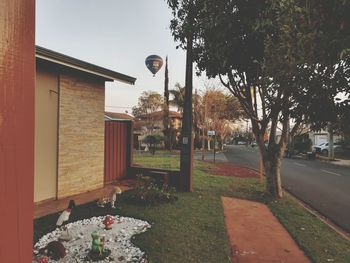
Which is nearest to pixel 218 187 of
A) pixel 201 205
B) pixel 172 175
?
pixel 172 175

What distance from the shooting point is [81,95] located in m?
10.0

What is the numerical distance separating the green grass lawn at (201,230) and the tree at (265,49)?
243 centimetres

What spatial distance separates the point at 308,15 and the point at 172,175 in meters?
8.49

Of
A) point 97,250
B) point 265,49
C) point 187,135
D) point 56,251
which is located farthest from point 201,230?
point 187,135

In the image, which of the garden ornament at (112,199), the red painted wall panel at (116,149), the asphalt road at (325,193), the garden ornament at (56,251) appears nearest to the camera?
the garden ornament at (56,251)

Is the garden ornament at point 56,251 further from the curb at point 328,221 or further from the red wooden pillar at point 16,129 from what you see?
the curb at point 328,221

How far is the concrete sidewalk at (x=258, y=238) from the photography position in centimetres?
545

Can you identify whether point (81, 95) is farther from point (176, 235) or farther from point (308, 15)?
point (308, 15)

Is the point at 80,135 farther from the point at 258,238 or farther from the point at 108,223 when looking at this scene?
the point at 258,238

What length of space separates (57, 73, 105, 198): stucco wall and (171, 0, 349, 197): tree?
11.7ft

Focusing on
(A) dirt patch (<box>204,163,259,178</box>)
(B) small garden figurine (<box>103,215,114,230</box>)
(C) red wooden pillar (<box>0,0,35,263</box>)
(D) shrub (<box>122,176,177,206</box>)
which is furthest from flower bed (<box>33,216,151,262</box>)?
(A) dirt patch (<box>204,163,259,178</box>)

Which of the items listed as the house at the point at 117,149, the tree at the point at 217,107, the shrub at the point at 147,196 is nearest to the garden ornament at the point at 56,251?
the shrub at the point at 147,196

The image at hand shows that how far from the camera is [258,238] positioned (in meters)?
6.48

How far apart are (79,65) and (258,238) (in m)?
6.50
